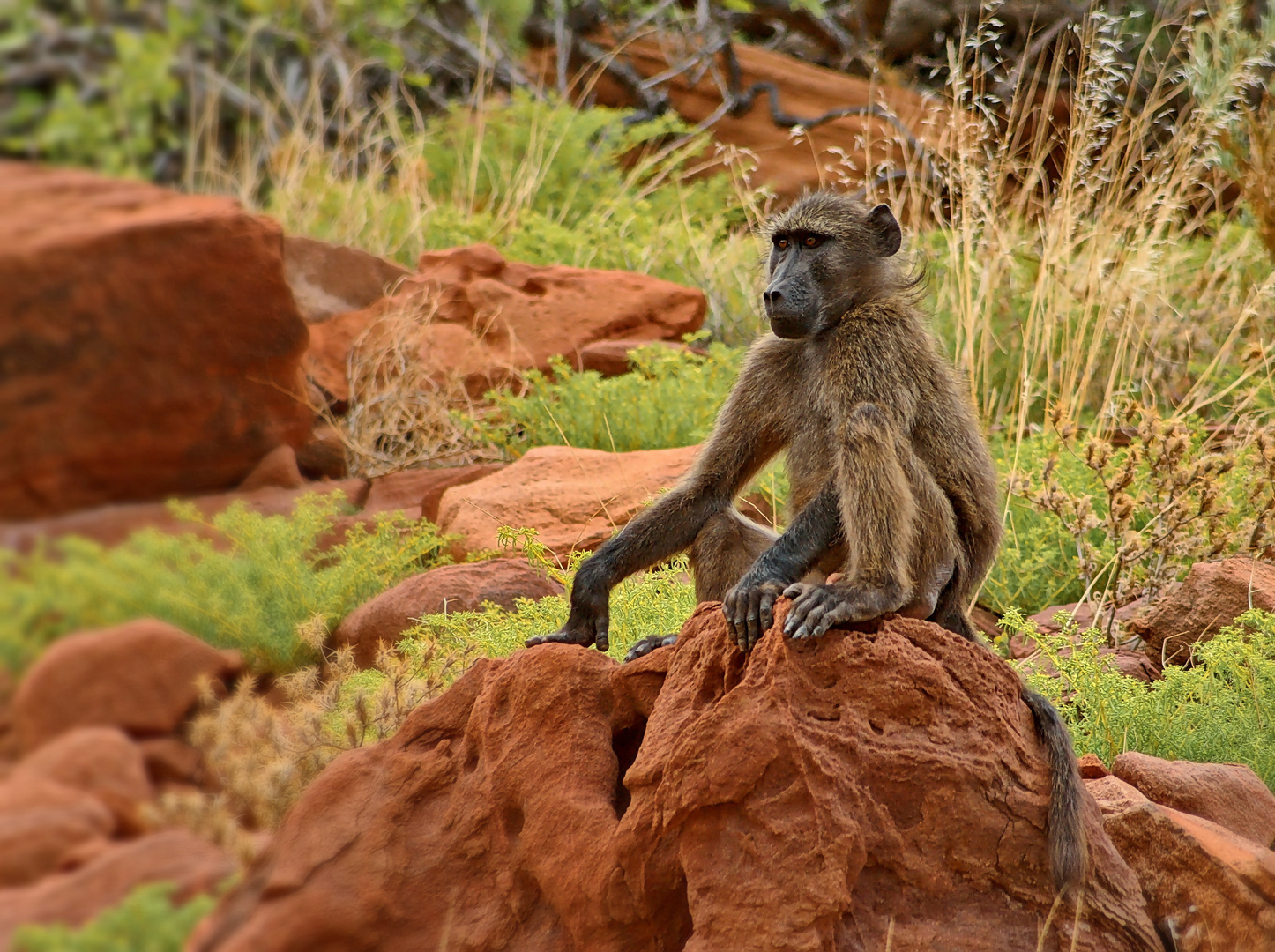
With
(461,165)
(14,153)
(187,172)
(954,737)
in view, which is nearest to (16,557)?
(14,153)

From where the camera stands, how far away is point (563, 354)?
6895 mm

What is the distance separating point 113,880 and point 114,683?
0.20 m

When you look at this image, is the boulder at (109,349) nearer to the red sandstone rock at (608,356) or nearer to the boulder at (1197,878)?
the boulder at (1197,878)

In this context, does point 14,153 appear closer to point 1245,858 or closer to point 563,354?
A: point 1245,858

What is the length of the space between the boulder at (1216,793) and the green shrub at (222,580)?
7.16 ft

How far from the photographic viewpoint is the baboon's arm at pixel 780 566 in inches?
99.4

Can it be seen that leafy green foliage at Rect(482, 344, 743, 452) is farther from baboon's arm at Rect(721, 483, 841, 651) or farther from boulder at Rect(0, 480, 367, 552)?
boulder at Rect(0, 480, 367, 552)

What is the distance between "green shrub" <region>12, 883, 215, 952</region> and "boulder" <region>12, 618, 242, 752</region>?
18 cm

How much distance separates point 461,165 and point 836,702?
25.2 feet

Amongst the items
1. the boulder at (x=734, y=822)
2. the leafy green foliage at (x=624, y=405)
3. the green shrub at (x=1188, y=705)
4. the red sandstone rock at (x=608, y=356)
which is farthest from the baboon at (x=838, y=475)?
the red sandstone rock at (x=608, y=356)

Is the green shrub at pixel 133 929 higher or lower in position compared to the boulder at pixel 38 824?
lower

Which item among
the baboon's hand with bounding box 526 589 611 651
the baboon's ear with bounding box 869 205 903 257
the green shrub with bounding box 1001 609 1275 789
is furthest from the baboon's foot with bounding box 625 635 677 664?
the green shrub with bounding box 1001 609 1275 789

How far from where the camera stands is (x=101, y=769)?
3.60 feet

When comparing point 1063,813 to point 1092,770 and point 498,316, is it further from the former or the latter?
A: point 498,316
